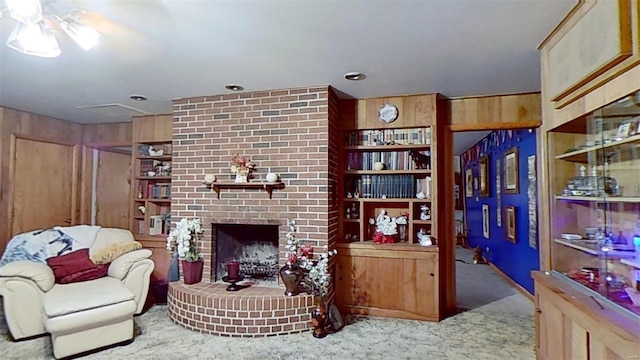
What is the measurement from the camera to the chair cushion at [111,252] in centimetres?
371

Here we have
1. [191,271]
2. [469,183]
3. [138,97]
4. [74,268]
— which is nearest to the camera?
[74,268]

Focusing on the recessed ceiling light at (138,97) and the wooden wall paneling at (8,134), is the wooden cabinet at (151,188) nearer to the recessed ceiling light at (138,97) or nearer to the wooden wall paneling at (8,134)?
the recessed ceiling light at (138,97)

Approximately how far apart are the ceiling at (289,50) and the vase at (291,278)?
5.69 ft

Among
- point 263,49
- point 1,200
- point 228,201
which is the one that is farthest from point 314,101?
point 1,200

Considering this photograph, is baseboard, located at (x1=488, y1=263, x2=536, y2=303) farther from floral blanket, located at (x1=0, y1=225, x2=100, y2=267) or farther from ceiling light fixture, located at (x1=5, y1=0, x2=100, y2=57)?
floral blanket, located at (x1=0, y1=225, x2=100, y2=267)

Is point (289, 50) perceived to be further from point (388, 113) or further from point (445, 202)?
point (445, 202)

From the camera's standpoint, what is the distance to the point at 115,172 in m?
5.74

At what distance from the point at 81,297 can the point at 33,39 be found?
6.41ft

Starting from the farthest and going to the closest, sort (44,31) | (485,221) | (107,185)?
(485,221)
(107,185)
(44,31)

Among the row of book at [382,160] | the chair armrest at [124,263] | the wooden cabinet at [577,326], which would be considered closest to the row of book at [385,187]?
the row of book at [382,160]

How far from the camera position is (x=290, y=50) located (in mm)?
2592

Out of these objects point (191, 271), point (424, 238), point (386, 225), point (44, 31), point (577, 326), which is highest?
point (44, 31)

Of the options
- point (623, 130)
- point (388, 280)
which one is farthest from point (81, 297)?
point (623, 130)


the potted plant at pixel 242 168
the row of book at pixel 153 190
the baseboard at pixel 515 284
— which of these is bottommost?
the baseboard at pixel 515 284
